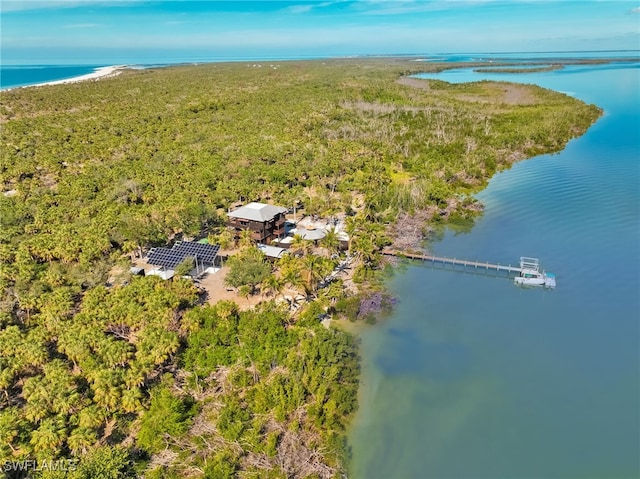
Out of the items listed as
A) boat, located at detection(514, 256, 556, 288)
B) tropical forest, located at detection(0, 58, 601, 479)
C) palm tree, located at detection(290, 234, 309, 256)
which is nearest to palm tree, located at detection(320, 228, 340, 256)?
tropical forest, located at detection(0, 58, 601, 479)

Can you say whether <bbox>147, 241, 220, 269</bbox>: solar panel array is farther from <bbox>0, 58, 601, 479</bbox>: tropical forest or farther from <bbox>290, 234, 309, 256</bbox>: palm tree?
<bbox>290, 234, 309, 256</bbox>: palm tree

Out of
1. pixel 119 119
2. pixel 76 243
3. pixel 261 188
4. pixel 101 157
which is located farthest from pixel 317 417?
pixel 119 119

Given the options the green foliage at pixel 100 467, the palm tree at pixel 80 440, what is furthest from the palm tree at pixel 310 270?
the palm tree at pixel 80 440

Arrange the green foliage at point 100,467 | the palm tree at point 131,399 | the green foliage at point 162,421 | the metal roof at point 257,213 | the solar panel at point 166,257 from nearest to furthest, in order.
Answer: the green foliage at point 100,467 → the green foliage at point 162,421 → the palm tree at point 131,399 → the solar panel at point 166,257 → the metal roof at point 257,213

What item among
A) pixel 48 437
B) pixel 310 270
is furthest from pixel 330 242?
pixel 48 437

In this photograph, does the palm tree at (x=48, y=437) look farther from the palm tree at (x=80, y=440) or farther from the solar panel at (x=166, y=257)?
the solar panel at (x=166, y=257)

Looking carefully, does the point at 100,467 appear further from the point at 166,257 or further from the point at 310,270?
the point at 166,257
